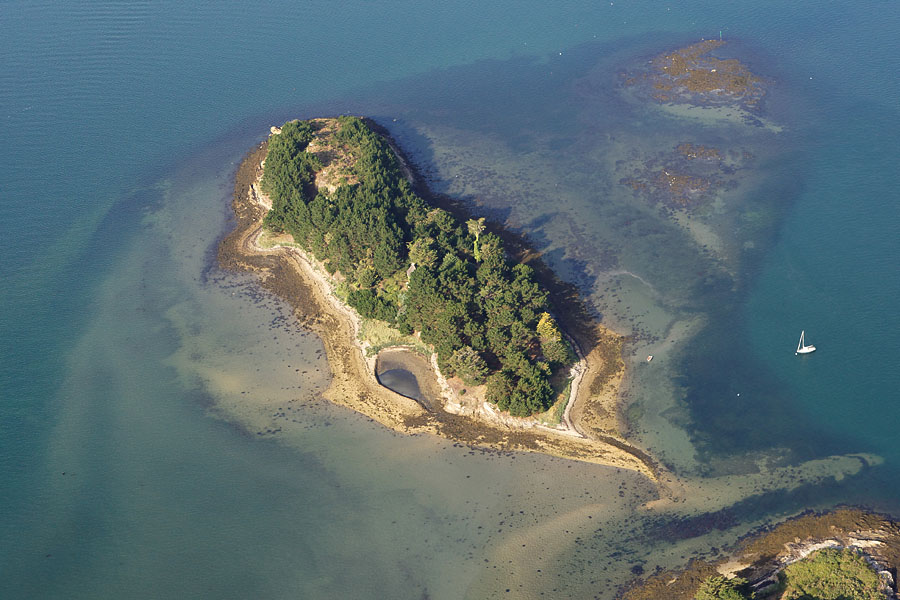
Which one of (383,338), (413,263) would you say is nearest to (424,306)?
(383,338)

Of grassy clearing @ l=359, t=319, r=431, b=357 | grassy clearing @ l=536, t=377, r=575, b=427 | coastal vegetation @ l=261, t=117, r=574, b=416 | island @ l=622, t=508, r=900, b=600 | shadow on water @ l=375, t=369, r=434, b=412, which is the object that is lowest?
island @ l=622, t=508, r=900, b=600

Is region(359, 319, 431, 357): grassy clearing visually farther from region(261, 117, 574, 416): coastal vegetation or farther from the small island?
region(261, 117, 574, 416): coastal vegetation

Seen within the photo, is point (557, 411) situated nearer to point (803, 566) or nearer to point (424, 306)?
point (424, 306)

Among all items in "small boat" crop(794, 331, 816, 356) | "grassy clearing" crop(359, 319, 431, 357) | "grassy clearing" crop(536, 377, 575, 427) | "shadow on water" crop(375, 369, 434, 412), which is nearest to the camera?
"grassy clearing" crop(536, 377, 575, 427)

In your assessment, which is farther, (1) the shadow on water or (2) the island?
(1) the shadow on water

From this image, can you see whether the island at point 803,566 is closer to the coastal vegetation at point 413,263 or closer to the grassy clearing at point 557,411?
the grassy clearing at point 557,411

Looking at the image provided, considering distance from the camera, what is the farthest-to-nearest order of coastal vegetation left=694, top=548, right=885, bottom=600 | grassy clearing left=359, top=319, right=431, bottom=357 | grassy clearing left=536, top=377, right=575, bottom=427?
grassy clearing left=359, top=319, right=431, bottom=357 < grassy clearing left=536, top=377, right=575, bottom=427 < coastal vegetation left=694, top=548, right=885, bottom=600

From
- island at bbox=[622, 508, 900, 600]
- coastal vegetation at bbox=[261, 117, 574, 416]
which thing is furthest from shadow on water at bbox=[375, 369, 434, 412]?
island at bbox=[622, 508, 900, 600]

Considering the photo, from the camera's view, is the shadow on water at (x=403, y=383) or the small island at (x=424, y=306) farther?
the shadow on water at (x=403, y=383)

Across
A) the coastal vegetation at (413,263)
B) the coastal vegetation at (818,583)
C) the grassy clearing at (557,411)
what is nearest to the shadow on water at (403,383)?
the coastal vegetation at (413,263)
